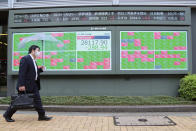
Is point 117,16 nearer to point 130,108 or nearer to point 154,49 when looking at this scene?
point 154,49

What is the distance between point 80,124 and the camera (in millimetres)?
5090

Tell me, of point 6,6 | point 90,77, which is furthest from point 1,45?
point 90,77

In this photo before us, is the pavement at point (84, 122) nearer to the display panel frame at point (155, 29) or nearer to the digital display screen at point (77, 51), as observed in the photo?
the display panel frame at point (155, 29)

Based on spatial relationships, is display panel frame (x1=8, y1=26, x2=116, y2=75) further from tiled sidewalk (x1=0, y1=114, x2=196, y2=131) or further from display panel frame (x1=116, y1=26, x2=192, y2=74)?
tiled sidewalk (x1=0, y1=114, x2=196, y2=131)

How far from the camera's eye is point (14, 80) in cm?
869

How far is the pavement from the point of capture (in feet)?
15.4

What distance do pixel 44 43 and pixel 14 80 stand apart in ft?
7.05

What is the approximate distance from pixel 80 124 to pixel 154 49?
15.4ft

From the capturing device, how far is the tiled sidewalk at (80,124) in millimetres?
4680

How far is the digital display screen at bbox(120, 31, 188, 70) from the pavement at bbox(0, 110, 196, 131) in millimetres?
2454

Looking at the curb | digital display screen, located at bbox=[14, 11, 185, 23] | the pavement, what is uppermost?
digital display screen, located at bbox=[14, 11, 185, 23]

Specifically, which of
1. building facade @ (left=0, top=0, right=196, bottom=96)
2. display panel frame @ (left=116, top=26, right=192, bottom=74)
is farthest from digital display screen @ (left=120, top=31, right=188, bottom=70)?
display panel frame @ (left=116, top=26, right=192, bottom=74)

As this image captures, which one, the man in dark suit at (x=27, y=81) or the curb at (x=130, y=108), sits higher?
the man in dark suit at (x=27, y=81)

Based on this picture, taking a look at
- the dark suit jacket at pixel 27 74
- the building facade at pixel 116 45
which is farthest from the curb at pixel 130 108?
the building facade at pixel 116 45
